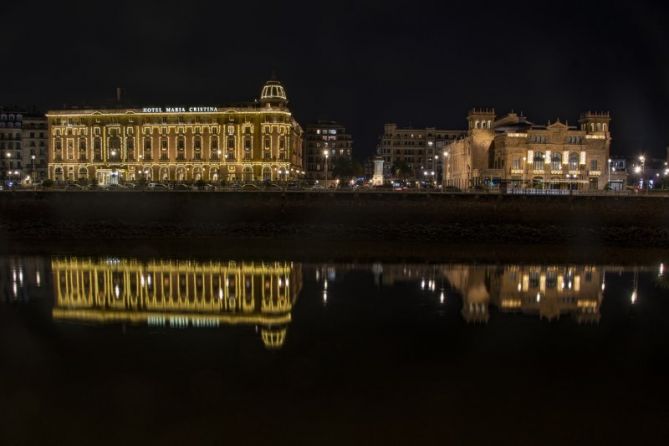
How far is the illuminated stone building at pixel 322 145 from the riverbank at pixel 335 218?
357 ft

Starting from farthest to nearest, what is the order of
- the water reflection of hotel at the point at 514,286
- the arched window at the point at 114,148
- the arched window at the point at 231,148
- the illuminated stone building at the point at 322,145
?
the illuminated stone building at the point at 322,145, the arched window at the point at 114,148, the arched window at the point at 231,148, the water reflection of hotel at the point at 514,286

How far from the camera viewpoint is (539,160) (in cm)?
10425

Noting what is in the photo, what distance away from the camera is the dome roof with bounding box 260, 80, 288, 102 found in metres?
126

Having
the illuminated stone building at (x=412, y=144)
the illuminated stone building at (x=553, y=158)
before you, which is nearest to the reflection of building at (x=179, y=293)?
the illuminated stone building at (x=553, y=158)

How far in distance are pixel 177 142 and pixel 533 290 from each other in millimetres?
103755

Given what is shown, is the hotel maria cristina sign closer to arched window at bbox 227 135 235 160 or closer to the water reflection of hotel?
arched window at bbox 227 135 235 160

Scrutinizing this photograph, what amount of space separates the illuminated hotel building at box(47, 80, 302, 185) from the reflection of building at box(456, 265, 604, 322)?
280 feet

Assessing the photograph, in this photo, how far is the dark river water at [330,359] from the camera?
17703 millimetres

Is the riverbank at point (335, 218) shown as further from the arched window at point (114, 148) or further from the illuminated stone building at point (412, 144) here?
the illuminated stone building at point (412, 144)

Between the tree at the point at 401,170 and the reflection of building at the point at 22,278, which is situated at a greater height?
the tree at the point at 401,170

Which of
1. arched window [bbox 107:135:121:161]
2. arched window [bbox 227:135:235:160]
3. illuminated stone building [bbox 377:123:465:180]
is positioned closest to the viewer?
arched window [bbox 227:135:235:160]

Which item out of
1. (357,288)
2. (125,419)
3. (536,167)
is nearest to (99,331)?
(125,419)

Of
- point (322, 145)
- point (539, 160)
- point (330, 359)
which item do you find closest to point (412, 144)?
point (322, 145)

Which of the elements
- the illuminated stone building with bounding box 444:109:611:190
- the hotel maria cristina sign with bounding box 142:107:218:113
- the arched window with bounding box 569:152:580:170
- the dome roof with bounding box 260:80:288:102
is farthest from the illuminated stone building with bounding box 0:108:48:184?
the arched window with bounding box 569:152:580:170
